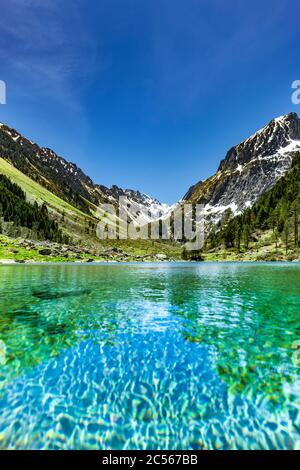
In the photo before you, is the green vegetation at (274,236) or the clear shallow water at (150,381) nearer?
the clear shallow water at (150,381)

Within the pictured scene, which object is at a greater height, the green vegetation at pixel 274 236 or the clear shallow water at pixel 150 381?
the green vegetation at pixel 274 236

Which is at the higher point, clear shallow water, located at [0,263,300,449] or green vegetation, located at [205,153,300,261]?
green vegetation, located at [205,153,300,261]

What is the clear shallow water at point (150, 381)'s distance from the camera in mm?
8250

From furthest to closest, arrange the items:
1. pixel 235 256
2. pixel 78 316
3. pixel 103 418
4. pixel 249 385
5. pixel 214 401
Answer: pixel 235 256 < pixel 78 316 < pixel 249 385 < pixel 214 401 < pixel 103 418

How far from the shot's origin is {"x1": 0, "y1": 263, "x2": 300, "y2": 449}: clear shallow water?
8.25 meters

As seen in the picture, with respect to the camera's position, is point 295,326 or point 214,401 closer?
point 214,401

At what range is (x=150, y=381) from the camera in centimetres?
1148

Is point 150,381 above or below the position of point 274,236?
below

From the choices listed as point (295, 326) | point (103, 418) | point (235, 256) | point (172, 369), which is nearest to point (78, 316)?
point (172, 369)

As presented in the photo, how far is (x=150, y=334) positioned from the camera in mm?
17391

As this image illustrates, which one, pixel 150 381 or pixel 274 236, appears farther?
pixel 274 236

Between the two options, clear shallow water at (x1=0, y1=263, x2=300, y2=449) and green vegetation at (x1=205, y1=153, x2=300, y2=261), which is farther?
green vegetation at (x1=205, y1=153, x2=300, y2=261)
